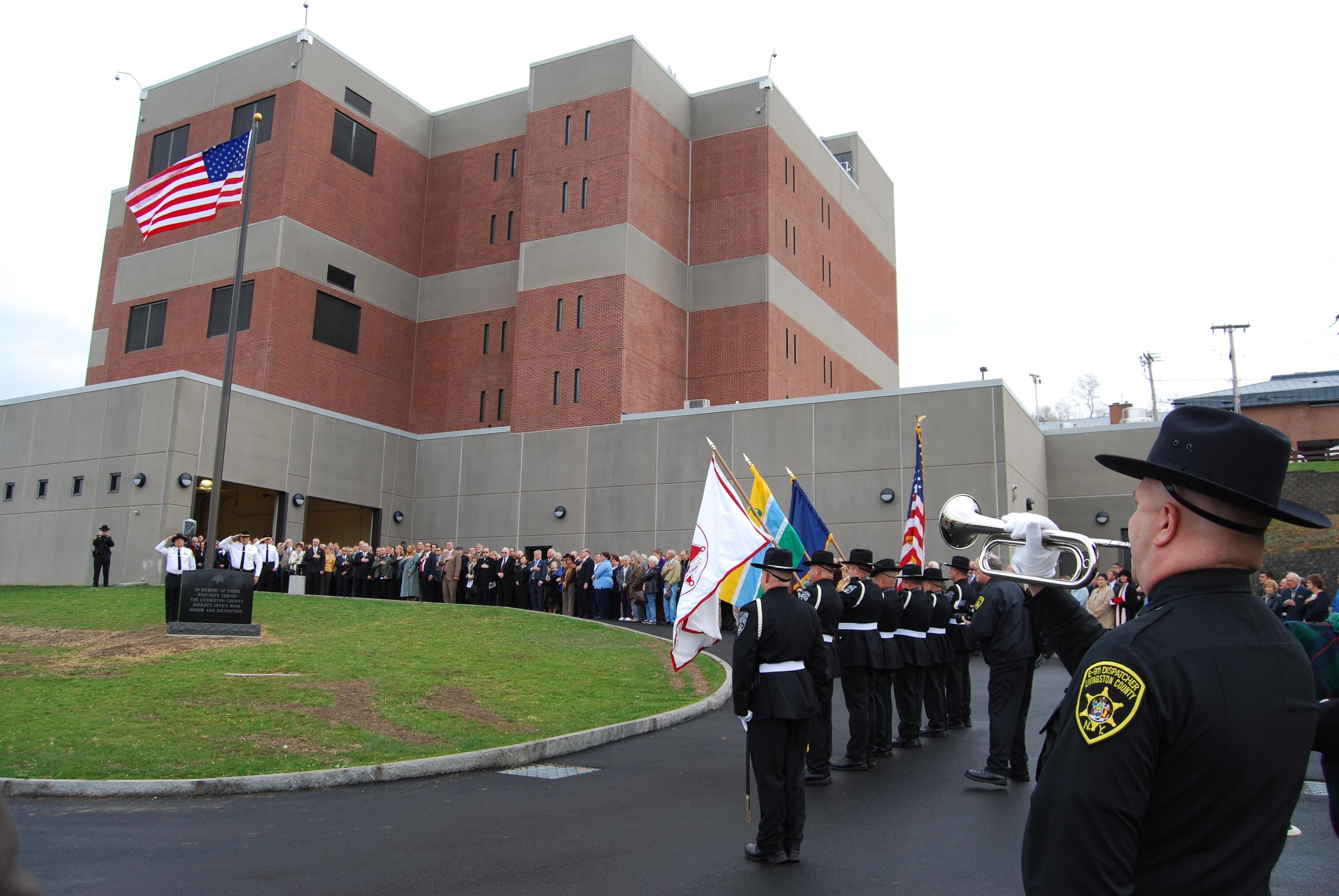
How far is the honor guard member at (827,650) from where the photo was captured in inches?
371

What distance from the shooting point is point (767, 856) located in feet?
22.8

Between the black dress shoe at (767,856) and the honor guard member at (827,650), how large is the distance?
6.22 ft

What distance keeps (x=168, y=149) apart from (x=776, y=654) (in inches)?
1579

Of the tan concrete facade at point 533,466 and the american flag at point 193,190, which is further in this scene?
the tan concrete facade at point 533,466

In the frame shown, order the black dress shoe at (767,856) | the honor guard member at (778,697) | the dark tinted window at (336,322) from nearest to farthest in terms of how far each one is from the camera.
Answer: the black dress shoe at (767,856)
the honor guard member at (778,697)
the dark tinted window at (336,322)

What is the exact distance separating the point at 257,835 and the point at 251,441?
84.8 feet

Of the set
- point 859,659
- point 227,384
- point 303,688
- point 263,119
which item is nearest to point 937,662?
point 859,659

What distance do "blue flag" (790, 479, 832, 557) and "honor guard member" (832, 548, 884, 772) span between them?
2409 millimetres

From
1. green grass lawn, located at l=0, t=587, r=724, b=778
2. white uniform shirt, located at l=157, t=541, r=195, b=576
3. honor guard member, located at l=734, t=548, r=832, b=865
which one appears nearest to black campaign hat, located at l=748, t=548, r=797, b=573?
honor guard member, located at l=734, t=548, r=832, b=865

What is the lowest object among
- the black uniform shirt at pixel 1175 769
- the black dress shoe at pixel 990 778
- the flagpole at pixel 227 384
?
the black dress shoe at pixel 990 778

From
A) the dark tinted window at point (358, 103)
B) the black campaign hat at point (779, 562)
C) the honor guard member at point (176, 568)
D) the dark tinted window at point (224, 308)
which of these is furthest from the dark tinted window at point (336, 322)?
the black campaign hat at point (779, 562)

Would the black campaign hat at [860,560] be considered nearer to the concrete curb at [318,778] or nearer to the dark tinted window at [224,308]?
the concrete curb at [318,778]

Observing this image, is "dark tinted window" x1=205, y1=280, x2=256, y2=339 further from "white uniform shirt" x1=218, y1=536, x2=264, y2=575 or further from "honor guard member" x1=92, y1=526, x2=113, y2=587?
"white uniform shirt" x1=218, y1=536, x2=264, y2=575

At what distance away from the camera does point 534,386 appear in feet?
115
